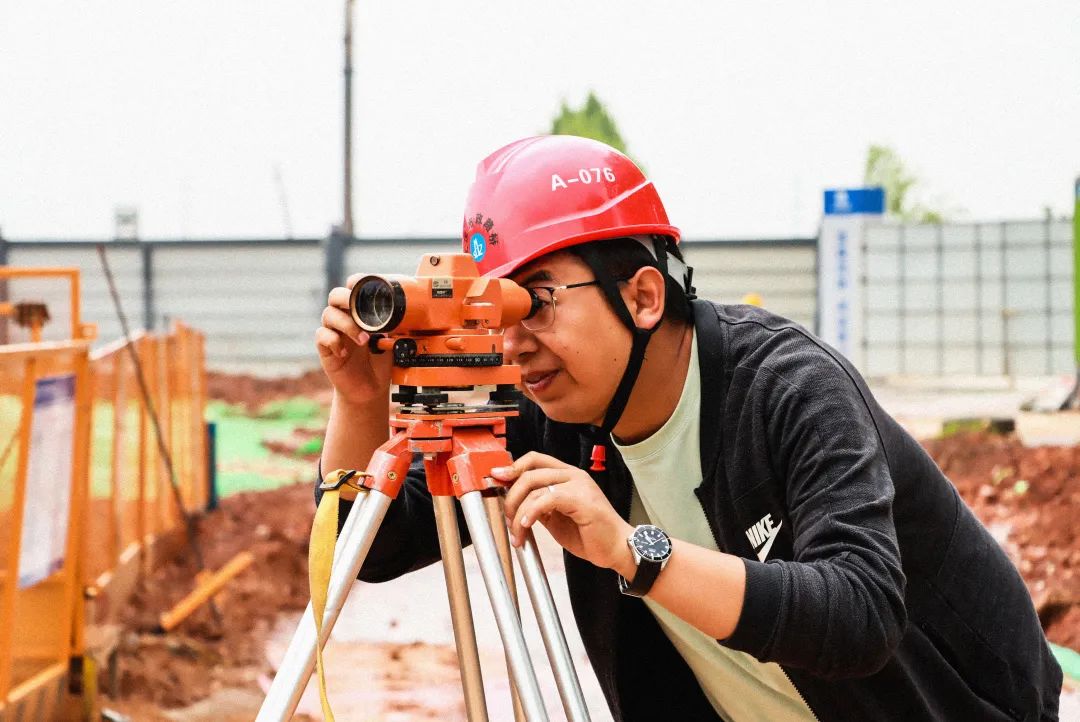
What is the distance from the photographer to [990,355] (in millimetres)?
17453

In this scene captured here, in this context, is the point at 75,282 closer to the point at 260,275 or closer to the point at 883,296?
the point at 883,296

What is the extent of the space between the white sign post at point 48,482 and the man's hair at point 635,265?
2783 millimetres

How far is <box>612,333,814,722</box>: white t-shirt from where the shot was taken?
2172 mm

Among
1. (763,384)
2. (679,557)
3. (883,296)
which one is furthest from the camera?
(883,296)

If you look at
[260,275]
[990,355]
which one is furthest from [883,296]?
[260,275]

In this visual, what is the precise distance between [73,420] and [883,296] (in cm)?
1420

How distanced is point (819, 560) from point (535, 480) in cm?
43

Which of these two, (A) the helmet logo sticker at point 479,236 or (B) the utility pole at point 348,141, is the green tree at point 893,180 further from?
(A) the helmet logo sticker at point 479,236

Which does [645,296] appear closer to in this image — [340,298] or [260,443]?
[340,298]

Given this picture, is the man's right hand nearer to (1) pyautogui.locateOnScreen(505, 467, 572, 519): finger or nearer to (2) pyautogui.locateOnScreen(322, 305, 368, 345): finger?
(2) pyautogui.locateOnScreen(322, 305, 368, 345): finger

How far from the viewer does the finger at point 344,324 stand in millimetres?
1952

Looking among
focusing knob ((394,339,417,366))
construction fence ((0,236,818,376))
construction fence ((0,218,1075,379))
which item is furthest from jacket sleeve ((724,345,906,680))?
construction fence ((0,236,818,376))

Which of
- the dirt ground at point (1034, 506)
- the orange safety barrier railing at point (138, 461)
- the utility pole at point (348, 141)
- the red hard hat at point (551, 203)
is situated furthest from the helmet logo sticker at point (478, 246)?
the utility pole at point (348, 141)

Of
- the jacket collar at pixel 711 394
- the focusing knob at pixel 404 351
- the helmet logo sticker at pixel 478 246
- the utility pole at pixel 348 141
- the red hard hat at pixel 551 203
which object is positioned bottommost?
the jacket collar at pixel 711 394
